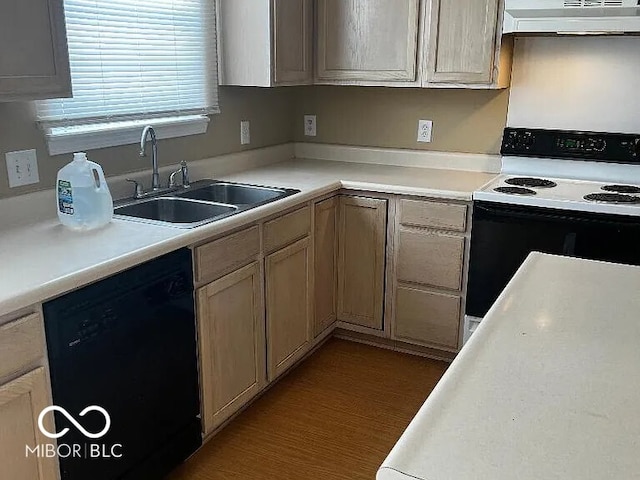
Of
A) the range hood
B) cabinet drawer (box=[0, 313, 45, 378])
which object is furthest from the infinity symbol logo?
the range hood

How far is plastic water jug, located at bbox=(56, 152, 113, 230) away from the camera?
2062 millimetres

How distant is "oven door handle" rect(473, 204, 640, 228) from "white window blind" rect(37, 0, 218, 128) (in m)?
1.42

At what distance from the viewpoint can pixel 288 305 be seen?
9.16ft

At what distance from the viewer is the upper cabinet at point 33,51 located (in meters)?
1.73

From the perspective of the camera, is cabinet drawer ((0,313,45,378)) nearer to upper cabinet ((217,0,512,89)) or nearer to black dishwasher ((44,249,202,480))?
black dishwasher ((44,249,202,480))

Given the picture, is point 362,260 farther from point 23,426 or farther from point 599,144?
point 23,426

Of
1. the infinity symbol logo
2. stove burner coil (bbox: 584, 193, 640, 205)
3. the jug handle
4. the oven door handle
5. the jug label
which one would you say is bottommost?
the infinity symbol logo

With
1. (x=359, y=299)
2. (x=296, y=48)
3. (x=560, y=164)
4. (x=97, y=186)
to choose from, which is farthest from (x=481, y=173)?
(x=97, y=186)

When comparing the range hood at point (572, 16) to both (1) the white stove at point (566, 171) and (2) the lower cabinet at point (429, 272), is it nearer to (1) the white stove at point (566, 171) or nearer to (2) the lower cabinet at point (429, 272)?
(1) the white stove at point (566, 171)

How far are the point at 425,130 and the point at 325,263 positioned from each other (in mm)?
992

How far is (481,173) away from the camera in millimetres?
3338

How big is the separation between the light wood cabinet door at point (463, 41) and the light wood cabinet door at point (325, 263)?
0.84 metres

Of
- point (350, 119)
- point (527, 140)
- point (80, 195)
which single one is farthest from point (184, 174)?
point (527, 140)

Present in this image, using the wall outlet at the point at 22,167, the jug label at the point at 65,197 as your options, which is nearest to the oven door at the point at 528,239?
the jug label at the point at 65,197
